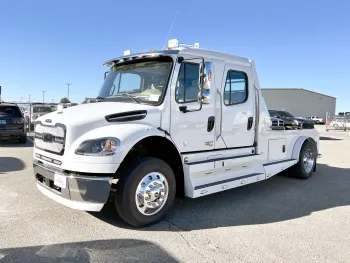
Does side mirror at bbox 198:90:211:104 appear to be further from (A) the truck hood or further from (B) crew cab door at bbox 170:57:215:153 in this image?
(A) the truck hood

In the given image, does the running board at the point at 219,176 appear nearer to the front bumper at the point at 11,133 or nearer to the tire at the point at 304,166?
the tire at the point at 304,166

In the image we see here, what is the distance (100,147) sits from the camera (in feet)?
12.3

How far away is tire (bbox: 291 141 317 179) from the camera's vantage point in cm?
734

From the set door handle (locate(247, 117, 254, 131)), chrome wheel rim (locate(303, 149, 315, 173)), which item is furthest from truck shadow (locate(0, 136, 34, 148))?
chrome wheel rim (locate(303, 149, 315, 173))

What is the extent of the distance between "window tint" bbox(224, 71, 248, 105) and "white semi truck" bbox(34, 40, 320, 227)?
18 millimetres

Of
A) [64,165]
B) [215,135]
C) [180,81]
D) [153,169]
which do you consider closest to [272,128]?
[215,135]

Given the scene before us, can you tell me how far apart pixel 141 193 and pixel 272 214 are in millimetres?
2152

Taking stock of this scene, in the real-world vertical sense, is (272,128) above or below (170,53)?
below

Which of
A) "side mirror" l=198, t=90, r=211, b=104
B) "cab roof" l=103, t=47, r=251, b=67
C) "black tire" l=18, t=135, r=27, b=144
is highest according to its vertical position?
"cab roof" l=103, t=47, r=251, b=67

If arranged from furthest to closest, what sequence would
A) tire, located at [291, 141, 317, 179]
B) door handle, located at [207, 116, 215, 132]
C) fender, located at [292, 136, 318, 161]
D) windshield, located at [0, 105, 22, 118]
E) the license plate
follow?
windshield, located at [0, 105, 22, 118] < tire, located at [291, 141, 317, 179] < fender, located at [292, 136, 318, 161] < door handle, located at [207, 116, 215, 132] < the license plate

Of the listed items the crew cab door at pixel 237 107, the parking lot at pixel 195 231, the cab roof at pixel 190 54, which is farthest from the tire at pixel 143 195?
the cab roof at pixel 190 54

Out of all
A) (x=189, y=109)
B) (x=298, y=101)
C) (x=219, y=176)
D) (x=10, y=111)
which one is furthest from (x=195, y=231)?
(x=298, y=101)

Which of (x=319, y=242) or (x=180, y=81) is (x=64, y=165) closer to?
(x=180, y=81)

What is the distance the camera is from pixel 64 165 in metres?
3.87
